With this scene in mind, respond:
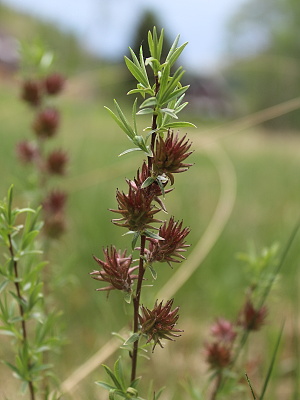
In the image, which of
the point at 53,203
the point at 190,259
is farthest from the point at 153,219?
the point at 190,259

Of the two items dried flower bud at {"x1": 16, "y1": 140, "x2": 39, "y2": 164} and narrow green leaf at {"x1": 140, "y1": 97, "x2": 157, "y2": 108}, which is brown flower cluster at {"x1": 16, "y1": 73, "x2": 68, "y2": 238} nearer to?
dried flower bud at {"x1": 16, "y1": 140, "x2": 39, "y2": 164}

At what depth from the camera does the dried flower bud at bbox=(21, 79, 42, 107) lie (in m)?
0.91

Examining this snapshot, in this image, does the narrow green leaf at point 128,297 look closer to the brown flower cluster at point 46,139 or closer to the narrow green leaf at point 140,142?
the narrow green leaf at point 140,142

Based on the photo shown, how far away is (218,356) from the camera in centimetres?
60

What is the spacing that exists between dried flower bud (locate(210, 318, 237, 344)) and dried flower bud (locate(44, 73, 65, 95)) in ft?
1.65

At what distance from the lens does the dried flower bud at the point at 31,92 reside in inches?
35.7

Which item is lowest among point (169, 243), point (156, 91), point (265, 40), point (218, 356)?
point (218, 356)

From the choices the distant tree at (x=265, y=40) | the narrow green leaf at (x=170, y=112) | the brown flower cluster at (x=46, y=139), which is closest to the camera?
the narrow green leaf at (x=170, y=112)

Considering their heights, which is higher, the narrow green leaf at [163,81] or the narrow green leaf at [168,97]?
the narrow green leaf at [163,81]

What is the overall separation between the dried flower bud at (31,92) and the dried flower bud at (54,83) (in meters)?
0.02

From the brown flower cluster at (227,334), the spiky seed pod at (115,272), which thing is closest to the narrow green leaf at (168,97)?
the spiky seed pod at (115,272)

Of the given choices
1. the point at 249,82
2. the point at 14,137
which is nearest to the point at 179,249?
the point at 14,137

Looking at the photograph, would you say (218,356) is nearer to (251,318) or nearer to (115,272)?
(251,318)

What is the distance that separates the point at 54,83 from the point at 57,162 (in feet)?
0.44
